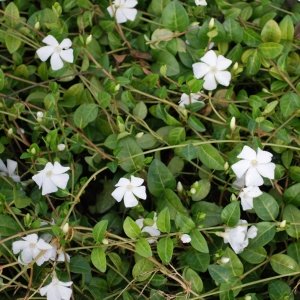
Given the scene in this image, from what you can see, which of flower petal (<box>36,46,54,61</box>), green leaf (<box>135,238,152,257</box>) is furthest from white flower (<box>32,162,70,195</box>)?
flower petal (<box>36,46,54,61</box>)

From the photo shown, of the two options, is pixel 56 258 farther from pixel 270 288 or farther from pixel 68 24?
pixel 68 24

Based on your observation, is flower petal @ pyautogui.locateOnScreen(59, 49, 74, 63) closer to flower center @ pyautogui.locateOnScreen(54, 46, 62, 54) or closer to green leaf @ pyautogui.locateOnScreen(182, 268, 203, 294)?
flower center @ pyautogui.locateOnScreen(54, 46, 62, 54)

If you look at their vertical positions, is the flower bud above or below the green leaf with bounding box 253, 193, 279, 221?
above

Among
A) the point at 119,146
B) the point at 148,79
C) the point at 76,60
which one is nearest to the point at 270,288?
the point at 119,146

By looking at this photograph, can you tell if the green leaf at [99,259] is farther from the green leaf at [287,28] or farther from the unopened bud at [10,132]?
the green leaf at [287,28]

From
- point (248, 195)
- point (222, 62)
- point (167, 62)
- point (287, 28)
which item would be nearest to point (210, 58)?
point (222, 62)

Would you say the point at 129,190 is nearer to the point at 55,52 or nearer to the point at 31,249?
the point at 31,249

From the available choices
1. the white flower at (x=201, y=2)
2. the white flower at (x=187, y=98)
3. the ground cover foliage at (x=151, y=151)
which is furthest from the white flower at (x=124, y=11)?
the white flower at (x=187, y=98)
